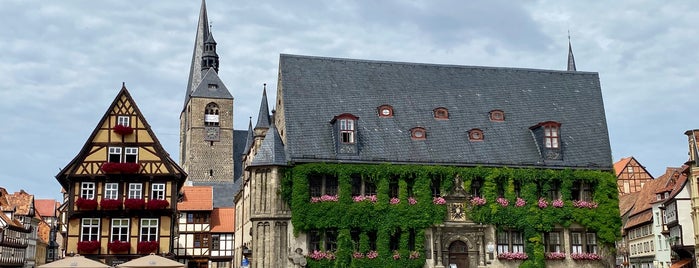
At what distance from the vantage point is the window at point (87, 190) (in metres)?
50.2

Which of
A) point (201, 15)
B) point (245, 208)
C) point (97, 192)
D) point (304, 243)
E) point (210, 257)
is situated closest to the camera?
point (304, 243)

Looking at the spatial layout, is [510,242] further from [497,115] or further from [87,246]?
[87,246]

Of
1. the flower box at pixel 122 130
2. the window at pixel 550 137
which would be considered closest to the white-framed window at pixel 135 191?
the flower box at pixel 122 130

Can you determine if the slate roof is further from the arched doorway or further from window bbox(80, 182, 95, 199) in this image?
window bbox(80, 182, 95, 199)

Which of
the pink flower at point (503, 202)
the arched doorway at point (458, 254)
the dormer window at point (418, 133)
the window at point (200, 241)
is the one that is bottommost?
the arched doorway at point (458, 254)

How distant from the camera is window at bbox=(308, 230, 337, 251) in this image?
43.8 m

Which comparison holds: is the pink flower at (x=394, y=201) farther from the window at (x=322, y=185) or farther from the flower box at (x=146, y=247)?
the flower box at (x=146, y=247)

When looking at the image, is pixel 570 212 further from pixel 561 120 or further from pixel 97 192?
pixel 97 192

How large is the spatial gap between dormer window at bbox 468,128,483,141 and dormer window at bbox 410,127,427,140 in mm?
2683

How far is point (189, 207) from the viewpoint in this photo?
6750cm

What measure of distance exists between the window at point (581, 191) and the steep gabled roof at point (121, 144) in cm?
2341

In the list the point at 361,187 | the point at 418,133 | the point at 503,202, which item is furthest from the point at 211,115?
the point at 503,202

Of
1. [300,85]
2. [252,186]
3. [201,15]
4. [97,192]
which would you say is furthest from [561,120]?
[201,15]

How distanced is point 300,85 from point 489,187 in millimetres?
12167
